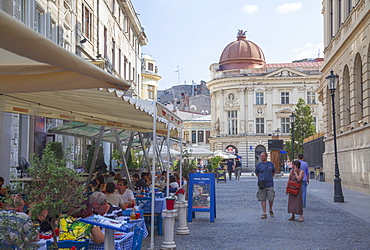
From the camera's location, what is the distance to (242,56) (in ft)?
263

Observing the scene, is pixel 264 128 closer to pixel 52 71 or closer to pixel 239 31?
pixel 239 31

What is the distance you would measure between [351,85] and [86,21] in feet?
45.7

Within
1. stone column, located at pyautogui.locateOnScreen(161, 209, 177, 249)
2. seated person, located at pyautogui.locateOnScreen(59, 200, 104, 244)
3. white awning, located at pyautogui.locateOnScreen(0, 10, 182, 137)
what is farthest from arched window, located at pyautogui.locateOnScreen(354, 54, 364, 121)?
seated person, located at pyautogui.locateOnScreen(59, 200, 104, 244)

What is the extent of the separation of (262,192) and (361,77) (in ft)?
41.4

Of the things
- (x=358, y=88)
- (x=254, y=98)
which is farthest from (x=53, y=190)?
(x=254, y=98)

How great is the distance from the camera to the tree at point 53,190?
5.11 m

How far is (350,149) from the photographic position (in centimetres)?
2409

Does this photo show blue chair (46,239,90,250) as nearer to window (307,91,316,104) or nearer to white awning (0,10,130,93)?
white awning (0,10,130,93)

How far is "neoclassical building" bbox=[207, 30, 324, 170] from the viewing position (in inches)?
3093

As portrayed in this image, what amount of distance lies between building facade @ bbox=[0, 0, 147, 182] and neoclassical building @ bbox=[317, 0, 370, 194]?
11.0 meters

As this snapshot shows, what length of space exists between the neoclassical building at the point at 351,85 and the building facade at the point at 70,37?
36.2 ft

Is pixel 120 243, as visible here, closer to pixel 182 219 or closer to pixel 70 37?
pixel 182 219

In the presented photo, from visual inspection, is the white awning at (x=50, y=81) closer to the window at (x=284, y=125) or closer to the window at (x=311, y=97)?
the window at (x=284, y=125)

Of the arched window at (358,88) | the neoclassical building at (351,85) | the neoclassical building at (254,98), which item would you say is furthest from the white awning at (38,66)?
the neoclassical building at (254,98)
